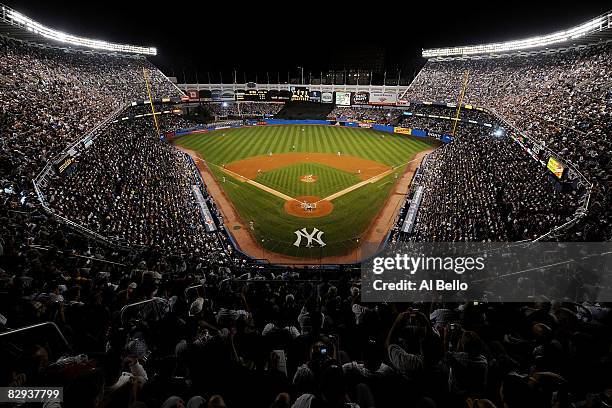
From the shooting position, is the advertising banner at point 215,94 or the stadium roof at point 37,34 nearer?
the stadium roof at point 37,34

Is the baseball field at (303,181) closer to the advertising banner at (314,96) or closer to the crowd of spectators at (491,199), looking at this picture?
the crowd of spectators at (491,199)

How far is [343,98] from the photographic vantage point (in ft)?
237

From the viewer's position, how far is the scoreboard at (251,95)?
7275 centimetres

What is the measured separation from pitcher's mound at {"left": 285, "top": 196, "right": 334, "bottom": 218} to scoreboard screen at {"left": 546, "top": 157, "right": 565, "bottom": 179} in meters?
15.4

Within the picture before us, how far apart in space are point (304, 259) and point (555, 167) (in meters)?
17.2

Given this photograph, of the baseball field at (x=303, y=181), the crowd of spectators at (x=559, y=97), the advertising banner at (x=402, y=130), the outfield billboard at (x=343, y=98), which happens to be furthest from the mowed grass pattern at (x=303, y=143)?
the crowd of spectators at (x=559, y=97)

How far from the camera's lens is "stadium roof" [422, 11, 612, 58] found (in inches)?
1289

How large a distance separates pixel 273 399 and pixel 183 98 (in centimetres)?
7381

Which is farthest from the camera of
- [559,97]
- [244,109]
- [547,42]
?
[244,109]

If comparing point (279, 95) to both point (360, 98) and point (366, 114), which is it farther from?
point (366, 114)

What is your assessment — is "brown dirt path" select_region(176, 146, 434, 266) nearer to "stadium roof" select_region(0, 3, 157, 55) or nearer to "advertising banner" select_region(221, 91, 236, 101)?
"stadium roof" select_region(0, 3, 157, 55)

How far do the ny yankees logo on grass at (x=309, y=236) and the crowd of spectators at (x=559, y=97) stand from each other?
Result: 45.8 feet

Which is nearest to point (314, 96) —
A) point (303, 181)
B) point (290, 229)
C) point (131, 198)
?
point (303, 181)

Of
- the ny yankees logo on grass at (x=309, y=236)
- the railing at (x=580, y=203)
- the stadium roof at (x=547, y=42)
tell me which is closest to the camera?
the railing at (x=580, y=203)
